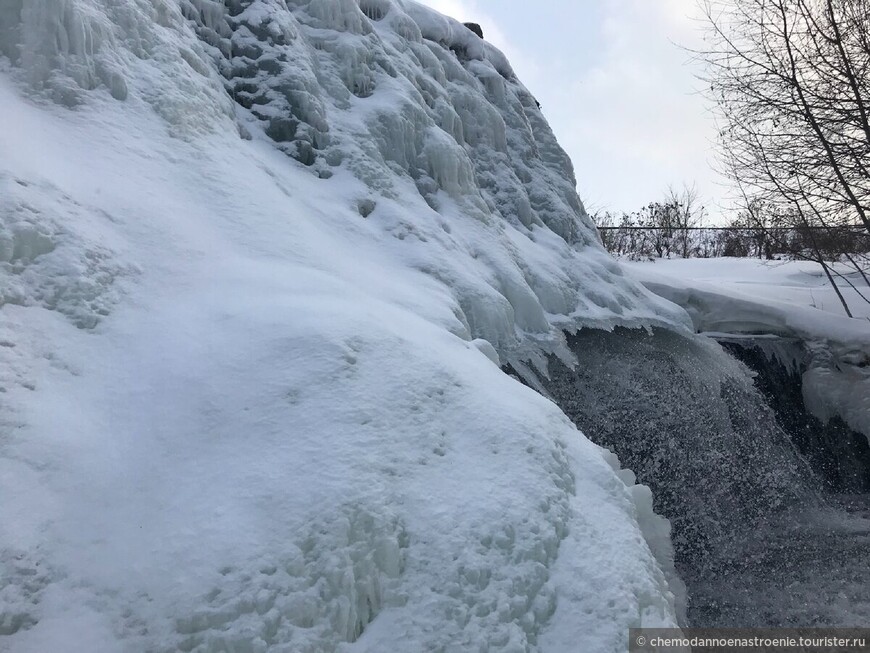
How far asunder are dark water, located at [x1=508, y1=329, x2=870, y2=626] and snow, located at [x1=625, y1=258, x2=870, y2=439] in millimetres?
278

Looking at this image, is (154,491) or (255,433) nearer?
(154,491)

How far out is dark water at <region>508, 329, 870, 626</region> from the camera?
6.00 metres

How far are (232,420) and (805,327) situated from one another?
974cm

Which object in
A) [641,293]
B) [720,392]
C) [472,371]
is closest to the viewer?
[472,371]

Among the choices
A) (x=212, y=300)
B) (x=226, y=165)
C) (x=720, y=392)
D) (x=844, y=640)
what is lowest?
(x=844, y=640)

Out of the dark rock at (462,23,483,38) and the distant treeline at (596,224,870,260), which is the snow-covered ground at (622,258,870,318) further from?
the dark rock at (462,23,483,38)

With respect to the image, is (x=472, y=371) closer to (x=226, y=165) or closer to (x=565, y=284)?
(x=226, y=165)

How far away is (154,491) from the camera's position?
9.16 ft

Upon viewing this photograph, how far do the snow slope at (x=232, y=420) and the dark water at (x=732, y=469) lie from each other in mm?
1971

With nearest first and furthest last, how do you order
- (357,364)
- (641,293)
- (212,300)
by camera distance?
1. (357,364)
2. (212,300)
3. (641,293)

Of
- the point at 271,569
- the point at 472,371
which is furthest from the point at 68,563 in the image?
the point at 472,371

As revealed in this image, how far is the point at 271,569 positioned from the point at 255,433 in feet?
2.41

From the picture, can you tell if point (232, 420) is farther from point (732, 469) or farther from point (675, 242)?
point (675, 242)

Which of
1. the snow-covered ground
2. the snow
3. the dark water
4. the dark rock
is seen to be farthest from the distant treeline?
the dark water
